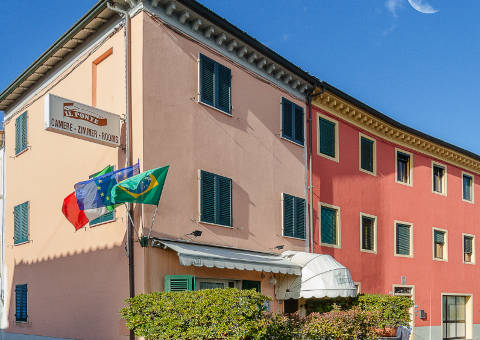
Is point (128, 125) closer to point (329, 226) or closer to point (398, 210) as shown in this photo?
point (329, 226)

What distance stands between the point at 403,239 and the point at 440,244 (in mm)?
3692

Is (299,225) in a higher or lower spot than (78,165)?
lower

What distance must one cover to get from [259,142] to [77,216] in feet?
21.6

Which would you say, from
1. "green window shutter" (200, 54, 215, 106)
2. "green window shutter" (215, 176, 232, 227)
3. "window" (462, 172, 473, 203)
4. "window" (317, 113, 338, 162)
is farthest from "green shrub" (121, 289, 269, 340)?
"window" (462, 172, 473, 203)

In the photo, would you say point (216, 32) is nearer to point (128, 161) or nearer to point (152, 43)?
point (152, 43)

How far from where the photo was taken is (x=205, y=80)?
16734mm

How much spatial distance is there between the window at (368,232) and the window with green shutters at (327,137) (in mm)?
3014

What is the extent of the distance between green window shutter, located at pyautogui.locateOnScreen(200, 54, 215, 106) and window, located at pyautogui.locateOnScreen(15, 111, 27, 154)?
23.5 ft

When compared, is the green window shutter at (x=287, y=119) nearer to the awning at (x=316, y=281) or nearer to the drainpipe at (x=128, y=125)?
the awning at (x=316, y=281)

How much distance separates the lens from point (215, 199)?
53.7ft

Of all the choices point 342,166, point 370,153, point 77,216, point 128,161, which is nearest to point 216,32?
point 128,161

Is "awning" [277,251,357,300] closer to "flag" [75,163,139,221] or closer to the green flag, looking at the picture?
the green flag

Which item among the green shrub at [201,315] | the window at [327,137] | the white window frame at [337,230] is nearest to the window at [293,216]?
the white window frame at [337,230]

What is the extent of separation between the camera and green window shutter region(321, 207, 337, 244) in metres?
21.2
